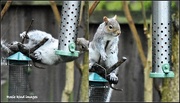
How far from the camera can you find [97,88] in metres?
3.09

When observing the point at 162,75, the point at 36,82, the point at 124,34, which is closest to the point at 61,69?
the point at 36,82

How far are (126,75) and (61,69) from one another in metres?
0.60

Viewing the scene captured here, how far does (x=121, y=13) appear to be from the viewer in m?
5.66

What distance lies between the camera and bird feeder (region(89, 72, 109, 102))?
2.91 meters

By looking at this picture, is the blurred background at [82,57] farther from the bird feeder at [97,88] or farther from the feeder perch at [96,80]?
the feeder perch at [96,80]

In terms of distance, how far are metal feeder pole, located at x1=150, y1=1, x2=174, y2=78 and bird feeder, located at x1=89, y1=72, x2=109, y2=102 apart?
376 mm

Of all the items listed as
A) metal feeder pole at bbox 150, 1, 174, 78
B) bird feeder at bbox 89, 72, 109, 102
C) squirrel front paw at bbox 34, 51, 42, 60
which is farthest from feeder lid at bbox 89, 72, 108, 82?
squirrel front paw at bbox 34, 51, 42, 60

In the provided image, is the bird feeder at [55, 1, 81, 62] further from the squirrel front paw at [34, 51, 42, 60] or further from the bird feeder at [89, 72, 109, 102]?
the squirrel front paw at [34, 51, 42, 60]

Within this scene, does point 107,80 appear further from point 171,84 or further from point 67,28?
point 171,84

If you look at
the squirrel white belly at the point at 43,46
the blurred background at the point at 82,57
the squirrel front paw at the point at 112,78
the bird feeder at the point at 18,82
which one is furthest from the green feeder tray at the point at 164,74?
the blurred background at the point at 82,57

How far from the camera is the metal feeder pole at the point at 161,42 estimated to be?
2.57 metres

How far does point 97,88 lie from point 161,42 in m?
0.60

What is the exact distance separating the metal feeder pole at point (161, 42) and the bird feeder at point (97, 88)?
0.38m

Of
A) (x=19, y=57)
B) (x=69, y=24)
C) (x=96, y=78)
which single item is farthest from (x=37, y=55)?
(x=69, y=24)
